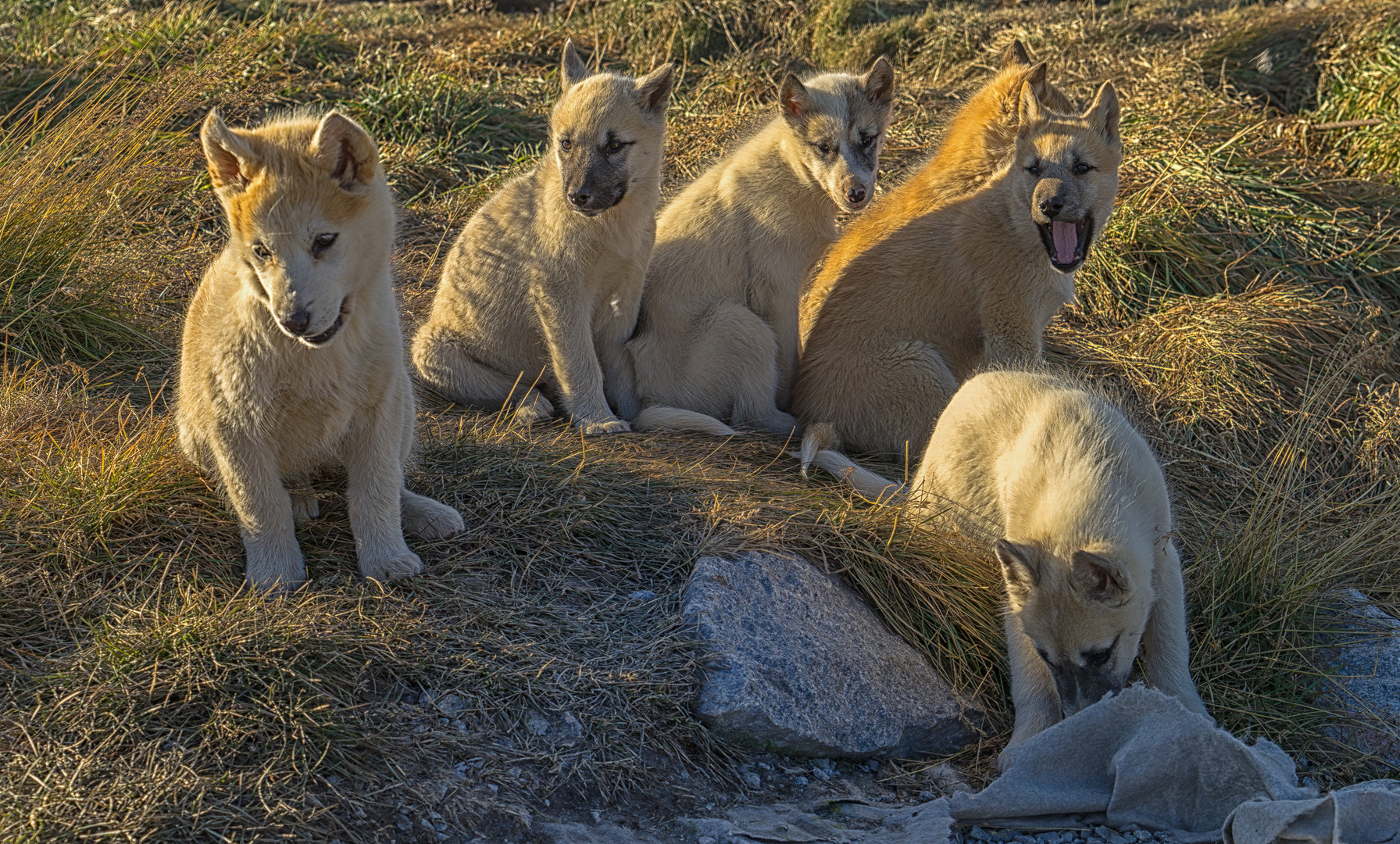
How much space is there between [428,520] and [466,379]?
170 centimetres

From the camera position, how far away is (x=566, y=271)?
18.2 feet

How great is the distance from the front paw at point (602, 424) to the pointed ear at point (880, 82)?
2.05 meters

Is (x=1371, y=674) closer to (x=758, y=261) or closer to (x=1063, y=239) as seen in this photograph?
(x=1063, y=239)

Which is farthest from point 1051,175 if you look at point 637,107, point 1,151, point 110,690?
point 1,151

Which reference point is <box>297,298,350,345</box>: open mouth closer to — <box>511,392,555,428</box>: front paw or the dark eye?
<box>511,392,555,428</box>: front paw

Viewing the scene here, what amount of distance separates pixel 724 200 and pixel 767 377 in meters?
0.98

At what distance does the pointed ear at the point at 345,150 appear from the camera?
3.49 meters

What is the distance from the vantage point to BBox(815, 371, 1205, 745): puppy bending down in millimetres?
3732

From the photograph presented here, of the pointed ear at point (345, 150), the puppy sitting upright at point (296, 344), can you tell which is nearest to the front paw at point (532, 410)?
the puppy sitting upright at point (296, 344)

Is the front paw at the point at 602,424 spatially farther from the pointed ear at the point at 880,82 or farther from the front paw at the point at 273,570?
the pointed ear at the point at 880,82

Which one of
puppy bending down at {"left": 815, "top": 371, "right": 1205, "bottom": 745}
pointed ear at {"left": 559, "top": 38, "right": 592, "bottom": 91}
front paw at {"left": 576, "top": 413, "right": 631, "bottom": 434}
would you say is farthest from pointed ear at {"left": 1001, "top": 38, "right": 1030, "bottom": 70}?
front paw at {"left": 576, "top": 413, "right": 631, "bottom": 434}

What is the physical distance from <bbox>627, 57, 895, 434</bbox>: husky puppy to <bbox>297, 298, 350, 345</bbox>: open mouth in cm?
225

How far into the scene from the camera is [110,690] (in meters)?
3.29

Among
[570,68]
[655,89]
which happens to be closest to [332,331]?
[655,89]
